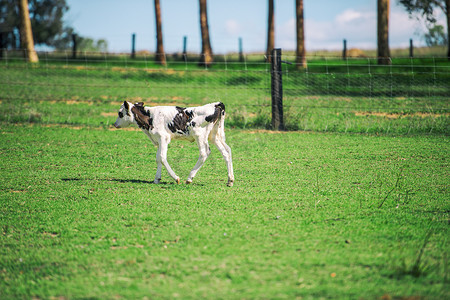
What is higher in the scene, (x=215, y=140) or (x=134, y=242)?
(x=215, y=140)

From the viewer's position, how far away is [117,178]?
9656 mm

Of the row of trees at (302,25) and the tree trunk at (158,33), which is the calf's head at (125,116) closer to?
the row of trees at (302,25)

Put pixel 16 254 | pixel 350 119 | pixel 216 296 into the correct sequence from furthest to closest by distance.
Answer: pixel 350 119, pixel 16 254, pixel 216 296

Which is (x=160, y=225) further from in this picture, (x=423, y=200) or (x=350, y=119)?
(x=350, y=119)

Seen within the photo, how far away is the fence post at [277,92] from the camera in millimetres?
15625

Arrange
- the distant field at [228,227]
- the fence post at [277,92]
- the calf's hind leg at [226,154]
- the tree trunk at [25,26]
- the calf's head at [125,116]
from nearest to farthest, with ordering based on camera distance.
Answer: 1. the distant field at [228,227]
2. the calf's hind leg at [226,154]
3. the calf's head at [125,116]
4. the fence post at [277,92]
5. the tree trunk at [25,26]

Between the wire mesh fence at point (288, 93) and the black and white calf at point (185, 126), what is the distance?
6822 millimetres

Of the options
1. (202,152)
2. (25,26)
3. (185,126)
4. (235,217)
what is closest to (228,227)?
(235,217)

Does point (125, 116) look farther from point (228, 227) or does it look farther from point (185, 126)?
point (228, 227)

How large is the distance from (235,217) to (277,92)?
365 inches

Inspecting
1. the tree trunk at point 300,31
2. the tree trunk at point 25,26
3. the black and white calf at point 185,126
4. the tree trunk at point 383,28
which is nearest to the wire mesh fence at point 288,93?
the tree trunk at point 383,28

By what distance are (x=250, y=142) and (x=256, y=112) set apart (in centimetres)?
381

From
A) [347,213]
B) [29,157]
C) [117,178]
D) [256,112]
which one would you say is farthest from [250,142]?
[347,213]

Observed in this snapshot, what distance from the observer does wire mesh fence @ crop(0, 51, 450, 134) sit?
16141mm
